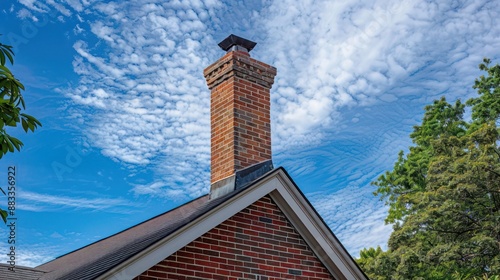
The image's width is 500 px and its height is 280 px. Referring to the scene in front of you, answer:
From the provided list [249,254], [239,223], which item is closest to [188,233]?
[239,223]

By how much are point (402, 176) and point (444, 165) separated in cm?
752

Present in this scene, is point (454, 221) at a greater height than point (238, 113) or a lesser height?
greater

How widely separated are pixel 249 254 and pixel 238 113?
2805 millimetres

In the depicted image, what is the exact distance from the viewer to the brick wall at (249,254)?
8.99m

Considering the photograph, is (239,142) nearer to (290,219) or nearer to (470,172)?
(290,219)

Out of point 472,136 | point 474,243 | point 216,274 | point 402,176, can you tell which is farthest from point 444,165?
point 216,274

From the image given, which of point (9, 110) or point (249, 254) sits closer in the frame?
point (9, 110)

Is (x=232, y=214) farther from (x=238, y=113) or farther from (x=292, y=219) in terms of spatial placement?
(x=238, y=113)

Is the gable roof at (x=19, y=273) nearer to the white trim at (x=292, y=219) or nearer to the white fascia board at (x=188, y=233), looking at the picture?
the white fascia board at (x=188, y=233)

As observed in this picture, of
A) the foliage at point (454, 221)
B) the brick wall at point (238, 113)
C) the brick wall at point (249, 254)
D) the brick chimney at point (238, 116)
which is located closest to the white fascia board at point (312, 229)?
the brick wall at point (249, 254)

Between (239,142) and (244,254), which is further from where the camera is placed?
(239,142)

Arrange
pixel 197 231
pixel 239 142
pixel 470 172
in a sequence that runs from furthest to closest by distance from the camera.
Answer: pixel 470 172 < pixel 239 142 < pixel 197 231

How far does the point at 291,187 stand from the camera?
33.8ft

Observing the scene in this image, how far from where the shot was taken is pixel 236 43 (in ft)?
39.9
